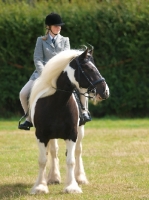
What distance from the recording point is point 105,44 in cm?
1995

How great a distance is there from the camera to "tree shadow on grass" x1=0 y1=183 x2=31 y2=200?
8609 mm

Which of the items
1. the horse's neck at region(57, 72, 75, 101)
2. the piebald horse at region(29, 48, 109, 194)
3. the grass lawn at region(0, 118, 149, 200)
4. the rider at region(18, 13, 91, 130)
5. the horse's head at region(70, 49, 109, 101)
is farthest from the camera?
the rider at region(18, 13, 91, 130)

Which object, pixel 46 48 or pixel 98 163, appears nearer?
pixel 46 48

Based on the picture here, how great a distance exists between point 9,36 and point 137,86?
4121 mm

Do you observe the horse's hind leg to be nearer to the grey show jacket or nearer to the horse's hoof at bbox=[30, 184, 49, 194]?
the horse's hoof at bbox=[30, 184, 49, 194]

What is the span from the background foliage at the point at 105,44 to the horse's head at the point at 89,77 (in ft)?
36.4

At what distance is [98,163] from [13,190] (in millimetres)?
2771

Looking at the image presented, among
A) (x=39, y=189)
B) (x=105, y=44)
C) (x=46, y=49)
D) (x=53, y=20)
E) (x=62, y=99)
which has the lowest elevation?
(x=105, y=44)

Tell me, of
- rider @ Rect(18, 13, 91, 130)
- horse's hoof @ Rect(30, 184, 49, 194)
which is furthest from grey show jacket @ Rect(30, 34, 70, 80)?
horse's hoof @ Rect(30, 184, 49, 194)

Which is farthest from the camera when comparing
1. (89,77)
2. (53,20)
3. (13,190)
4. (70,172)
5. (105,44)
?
(105,44)

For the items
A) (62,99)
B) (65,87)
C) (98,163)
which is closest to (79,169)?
(62,99)

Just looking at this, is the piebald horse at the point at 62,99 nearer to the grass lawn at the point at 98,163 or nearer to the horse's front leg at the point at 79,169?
the grass lawn at the point at 98,163

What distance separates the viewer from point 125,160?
11.8 meters

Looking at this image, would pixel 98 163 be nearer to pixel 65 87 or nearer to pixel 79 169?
pixel 79 169
